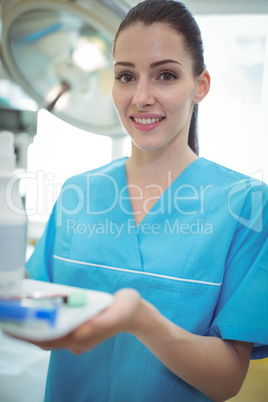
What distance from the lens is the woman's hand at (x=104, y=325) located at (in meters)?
0.38

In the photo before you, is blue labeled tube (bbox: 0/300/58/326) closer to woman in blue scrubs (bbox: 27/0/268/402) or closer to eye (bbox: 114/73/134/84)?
woman in blue scrubs (bbox: 27/0/268/402)

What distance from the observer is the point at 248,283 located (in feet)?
1.95

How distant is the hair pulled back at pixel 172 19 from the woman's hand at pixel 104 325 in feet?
1.57

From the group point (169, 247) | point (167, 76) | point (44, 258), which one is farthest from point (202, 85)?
point (44, 258)

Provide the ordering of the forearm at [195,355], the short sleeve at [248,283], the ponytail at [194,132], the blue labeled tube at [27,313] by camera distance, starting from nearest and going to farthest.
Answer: the blue labeled tube at [27,313] → the forearm at [195,355] → the short sleeve at [248,283] → the ponytail at [194,132]

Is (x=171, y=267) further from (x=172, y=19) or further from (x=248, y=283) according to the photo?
(x=172, y=19)

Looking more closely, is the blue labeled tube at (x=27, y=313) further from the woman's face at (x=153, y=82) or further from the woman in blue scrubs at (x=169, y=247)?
the woman's face at (x=153, y=82)

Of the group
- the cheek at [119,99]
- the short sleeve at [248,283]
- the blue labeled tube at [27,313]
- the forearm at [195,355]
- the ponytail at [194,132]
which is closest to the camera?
the blue labeled tube at [27,313]

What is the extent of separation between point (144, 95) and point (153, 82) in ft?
0.12

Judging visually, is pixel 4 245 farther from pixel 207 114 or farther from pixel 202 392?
pixel 207 114

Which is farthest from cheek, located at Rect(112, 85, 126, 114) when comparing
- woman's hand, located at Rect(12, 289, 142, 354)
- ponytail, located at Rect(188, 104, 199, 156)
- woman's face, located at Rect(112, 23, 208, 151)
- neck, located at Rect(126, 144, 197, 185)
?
woman's hand, located at Rect(12, 289, 142, 354)

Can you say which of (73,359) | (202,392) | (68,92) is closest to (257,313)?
(202,392)

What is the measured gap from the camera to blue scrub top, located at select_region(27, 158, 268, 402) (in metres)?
0.61

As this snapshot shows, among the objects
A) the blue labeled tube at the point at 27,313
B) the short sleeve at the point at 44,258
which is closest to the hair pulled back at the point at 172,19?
the short sleeve at the point at 44,258
